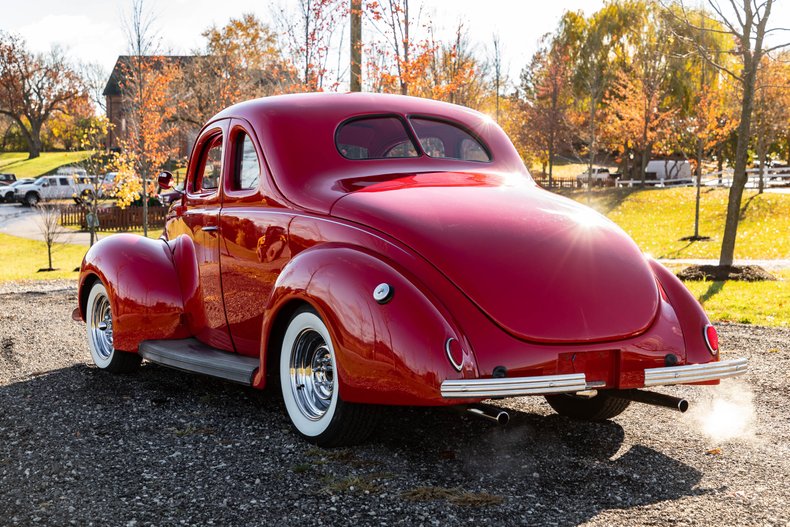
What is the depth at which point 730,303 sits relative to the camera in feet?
33.6

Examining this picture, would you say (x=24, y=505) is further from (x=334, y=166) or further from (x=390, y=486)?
(x=334, y=166)

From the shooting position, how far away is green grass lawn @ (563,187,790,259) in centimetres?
1998

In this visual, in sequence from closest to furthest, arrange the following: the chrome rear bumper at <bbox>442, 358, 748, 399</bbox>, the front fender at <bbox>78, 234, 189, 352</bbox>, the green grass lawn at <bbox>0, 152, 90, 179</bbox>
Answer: the chrome rear bumper at <bbox>442, 358, 748, 399</bbox>
the front fender at <bbox>78, 234, 189, 352</bbox>
the green grass lawn at <bbox>0, 152, 90, 179</bbox>

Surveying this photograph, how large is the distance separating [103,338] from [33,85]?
78.7m

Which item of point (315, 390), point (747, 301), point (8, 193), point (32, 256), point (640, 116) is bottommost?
point (32, 256)

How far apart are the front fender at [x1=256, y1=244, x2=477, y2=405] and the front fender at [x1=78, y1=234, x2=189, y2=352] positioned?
6.25ft

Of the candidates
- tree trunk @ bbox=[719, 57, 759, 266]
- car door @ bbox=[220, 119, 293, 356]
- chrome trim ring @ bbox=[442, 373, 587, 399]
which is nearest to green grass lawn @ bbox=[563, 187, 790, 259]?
tree trunk @ bbox=[719, 57, 759, 266]

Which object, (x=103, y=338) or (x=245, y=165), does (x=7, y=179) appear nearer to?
(x=103, y=338)

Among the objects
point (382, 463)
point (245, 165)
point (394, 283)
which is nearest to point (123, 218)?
point (245, 165)

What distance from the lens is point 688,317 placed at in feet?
14.3

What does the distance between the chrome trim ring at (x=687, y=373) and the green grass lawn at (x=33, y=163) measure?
65886 mm

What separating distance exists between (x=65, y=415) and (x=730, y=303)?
8.20 metres

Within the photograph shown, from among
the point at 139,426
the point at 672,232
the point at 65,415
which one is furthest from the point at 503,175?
the point at 672,232

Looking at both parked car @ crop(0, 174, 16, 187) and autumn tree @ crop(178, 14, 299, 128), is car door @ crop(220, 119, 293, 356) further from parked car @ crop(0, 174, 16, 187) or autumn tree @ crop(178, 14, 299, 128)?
parked car @ crop(0, 174, 16, 187)
